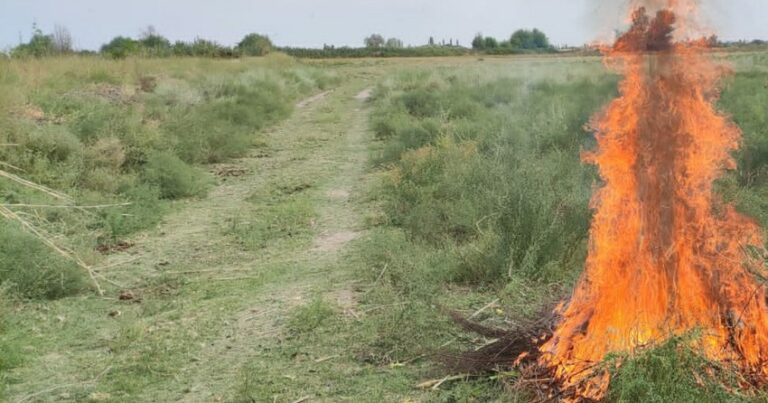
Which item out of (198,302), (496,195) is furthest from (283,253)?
(496,195)

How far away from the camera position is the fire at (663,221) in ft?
11.9

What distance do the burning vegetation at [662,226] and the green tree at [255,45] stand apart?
4471cm

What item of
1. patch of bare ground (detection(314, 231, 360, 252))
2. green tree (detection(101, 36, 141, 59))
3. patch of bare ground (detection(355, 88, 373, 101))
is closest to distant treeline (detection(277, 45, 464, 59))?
green tree (detection(101, 36, 141, 59))

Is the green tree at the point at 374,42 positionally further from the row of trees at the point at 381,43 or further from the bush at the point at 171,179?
the bush at the point at 171,179

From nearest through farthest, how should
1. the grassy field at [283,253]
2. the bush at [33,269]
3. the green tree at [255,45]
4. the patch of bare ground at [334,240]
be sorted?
the grassy field at [283,253] < the bush at [33,269] < the patch of bare ground at [334,240] < the green tree at [255,45]

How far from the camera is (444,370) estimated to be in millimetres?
4160

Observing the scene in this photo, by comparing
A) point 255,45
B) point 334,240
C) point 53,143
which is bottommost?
point 334,240

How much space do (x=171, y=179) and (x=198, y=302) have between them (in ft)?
15.8

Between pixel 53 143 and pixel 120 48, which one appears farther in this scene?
pixel 120 48

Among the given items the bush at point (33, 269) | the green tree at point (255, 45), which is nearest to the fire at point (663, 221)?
the bush at point (33, 269)

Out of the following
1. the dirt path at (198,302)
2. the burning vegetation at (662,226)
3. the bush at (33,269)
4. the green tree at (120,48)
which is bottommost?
the dirt path at (198,302)

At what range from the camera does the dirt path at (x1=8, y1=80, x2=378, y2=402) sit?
4395mm

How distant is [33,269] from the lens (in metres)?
6.00

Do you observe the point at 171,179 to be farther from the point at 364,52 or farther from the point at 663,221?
the point at 364,52
